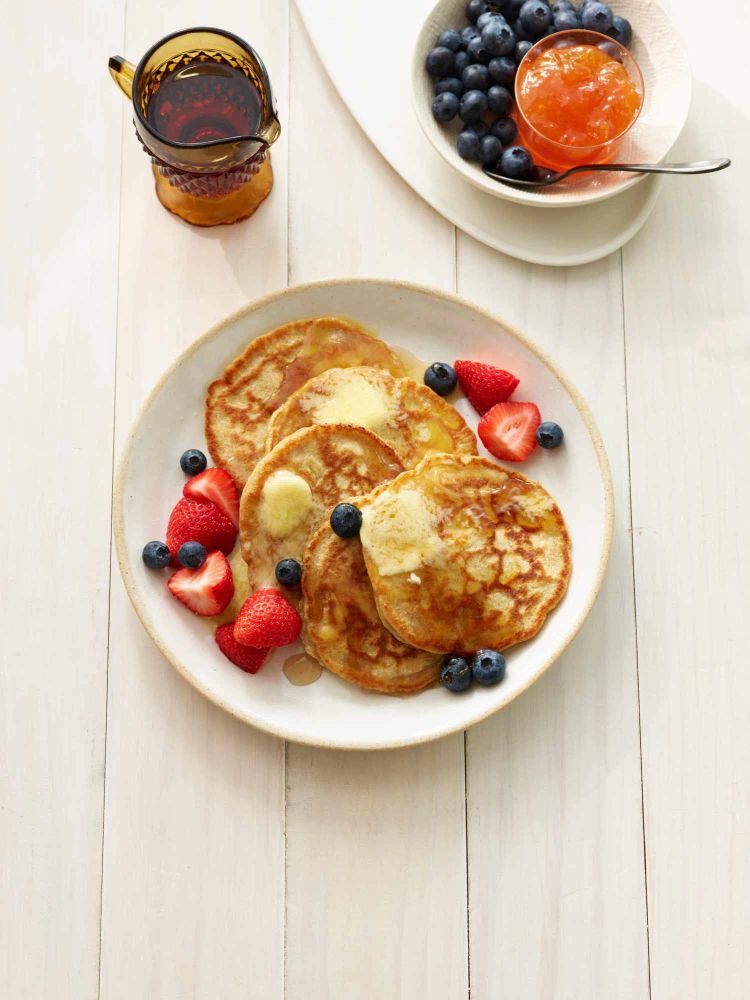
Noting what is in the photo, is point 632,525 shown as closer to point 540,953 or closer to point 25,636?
point 540,953

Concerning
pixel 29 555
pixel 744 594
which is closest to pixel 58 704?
pixel 29 555

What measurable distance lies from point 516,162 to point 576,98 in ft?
0.52

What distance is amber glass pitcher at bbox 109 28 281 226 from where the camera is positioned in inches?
77.4

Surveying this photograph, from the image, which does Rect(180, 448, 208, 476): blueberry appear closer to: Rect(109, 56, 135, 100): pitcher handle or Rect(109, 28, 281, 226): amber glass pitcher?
Rect(109, 28, 281, 226): amber glass pitcher

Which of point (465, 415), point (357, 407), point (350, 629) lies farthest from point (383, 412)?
point (350, 629)

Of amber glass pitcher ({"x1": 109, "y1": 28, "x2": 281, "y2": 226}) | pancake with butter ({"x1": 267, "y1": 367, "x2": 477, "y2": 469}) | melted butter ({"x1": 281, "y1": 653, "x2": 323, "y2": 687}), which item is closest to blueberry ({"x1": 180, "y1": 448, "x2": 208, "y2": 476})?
pancake with butter ({"x1": 267, "y1": 367, "x2": 477, "y2": 469})

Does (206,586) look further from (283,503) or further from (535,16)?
(535,16)

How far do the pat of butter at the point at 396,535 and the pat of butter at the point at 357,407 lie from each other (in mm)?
167

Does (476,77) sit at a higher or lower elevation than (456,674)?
higher

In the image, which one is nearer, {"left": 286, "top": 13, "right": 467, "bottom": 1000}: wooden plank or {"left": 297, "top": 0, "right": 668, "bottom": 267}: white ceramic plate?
{"left": 286, "top": 13, "right": 467, "bottom": 1000}: wooden plank

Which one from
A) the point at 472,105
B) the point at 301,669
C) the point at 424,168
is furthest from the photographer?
the point at 424,168

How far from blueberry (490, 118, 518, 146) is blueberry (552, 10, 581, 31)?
7.8 inches

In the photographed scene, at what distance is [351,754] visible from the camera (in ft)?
6.55

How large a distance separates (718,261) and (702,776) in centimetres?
102
